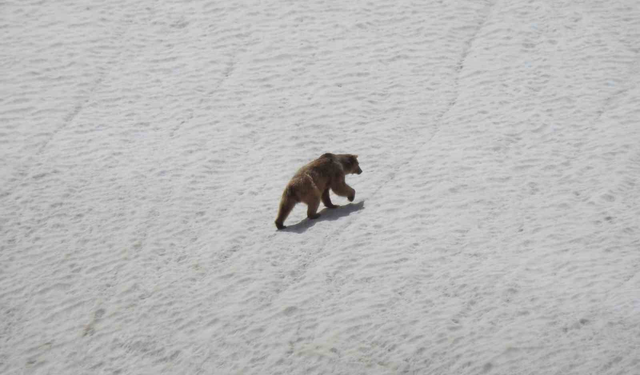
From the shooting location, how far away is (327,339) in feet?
25.9

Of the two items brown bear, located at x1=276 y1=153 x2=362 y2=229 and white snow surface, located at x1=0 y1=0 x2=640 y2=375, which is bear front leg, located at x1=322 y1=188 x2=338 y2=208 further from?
white snow surface, located at x1=0 y1=0 x2=640 y2=375

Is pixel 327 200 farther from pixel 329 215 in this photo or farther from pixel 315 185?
pixel 315 185

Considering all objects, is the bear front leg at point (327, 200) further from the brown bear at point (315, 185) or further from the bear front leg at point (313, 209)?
the bear front leg at point (313, 209)

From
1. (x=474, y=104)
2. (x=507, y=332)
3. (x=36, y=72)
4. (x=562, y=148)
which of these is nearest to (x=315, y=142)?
(x=474, y=104)

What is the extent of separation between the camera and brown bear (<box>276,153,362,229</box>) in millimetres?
9680

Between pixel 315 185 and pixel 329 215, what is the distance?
69 centimetres

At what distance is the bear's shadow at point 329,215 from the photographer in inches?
396

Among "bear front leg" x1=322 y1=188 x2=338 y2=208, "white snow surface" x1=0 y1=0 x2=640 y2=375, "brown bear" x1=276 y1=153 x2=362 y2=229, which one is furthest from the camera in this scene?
"bear front leg" x1=322 y1=188 x2=338 y2=208

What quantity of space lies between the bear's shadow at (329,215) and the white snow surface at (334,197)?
0.06 metres

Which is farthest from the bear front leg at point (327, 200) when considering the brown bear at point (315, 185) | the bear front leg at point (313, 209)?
the bear front leg at point (313, 209)

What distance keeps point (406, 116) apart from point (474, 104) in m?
1.25

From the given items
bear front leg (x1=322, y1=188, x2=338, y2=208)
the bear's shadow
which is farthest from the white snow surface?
bear front leg (x1=322, y1=188, x2=338, y2=208)

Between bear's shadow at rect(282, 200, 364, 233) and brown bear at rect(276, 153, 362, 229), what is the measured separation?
0.09 m

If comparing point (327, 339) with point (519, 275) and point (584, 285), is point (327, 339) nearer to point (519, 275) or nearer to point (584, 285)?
point (519, 275)
